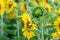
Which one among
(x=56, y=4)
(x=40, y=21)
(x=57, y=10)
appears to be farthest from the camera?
(x=56, y=4)

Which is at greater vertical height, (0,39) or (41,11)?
(41,11)

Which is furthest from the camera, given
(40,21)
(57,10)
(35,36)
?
(57,10)

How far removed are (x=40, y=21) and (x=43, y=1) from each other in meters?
0.51

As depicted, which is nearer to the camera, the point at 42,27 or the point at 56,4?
the point at 42,27

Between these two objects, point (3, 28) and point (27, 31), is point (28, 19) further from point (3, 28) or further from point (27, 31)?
point (3, 28)

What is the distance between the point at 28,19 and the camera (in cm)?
140

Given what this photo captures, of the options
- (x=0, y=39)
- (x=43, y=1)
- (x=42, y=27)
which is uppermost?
(x=43, y=1)

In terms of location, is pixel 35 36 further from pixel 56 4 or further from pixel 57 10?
pixel 56 4

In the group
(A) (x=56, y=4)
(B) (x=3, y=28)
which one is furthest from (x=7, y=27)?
(A) (x=56, y=4)

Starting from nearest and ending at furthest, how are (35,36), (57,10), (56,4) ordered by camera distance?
(35,36) < (57,10) < (56,4)

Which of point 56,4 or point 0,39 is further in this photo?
point 56,4

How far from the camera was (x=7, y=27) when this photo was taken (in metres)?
1.99

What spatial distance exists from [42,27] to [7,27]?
0.71m

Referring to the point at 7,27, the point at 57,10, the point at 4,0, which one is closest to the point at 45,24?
the point at 57,10
